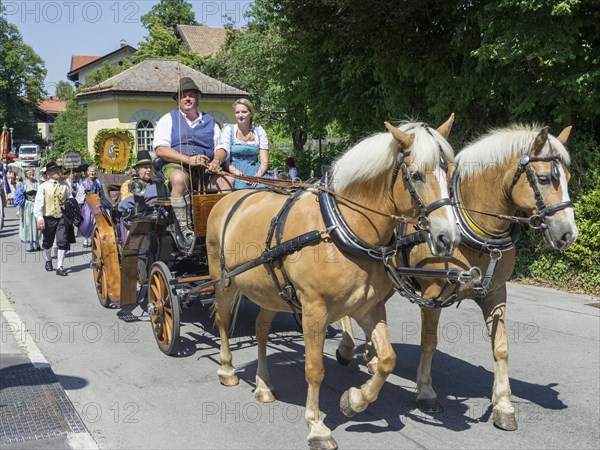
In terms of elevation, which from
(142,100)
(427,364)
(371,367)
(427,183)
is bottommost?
(371,367)

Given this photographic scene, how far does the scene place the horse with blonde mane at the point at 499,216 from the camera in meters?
4.48

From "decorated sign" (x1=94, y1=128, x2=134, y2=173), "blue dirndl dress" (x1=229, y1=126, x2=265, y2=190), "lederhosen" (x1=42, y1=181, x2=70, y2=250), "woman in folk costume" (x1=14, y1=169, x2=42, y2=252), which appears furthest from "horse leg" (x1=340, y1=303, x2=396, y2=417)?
"woman in folk costume" (x1=14, y1=169, x2=42, y2=252)

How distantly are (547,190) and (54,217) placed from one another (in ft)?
32.8

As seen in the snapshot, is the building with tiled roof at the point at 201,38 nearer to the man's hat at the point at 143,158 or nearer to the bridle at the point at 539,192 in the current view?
the man's hat at the point at 143,158

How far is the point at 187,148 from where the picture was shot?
6316mm

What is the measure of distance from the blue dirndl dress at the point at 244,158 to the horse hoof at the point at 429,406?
300 cm

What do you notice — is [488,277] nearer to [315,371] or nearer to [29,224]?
[315,371]

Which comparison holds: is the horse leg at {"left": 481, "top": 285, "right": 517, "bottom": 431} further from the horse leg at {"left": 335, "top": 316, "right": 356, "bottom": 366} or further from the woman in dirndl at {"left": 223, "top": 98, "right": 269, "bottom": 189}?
the woman in dirndl at {"left": 223, "top": 98, "right": 269, "bottom": 189}

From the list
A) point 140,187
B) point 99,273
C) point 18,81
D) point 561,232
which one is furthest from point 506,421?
point 18,81

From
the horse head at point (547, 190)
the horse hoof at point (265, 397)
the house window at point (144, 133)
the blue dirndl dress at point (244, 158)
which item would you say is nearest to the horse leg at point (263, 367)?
the horse hoof at point (265, 397)

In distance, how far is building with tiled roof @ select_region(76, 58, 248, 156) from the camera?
34.1 m

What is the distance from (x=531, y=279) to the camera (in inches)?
415

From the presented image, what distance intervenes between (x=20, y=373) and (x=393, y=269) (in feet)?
12.6

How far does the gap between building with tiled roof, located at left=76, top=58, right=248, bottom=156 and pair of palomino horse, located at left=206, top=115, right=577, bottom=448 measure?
2933 centimetres
